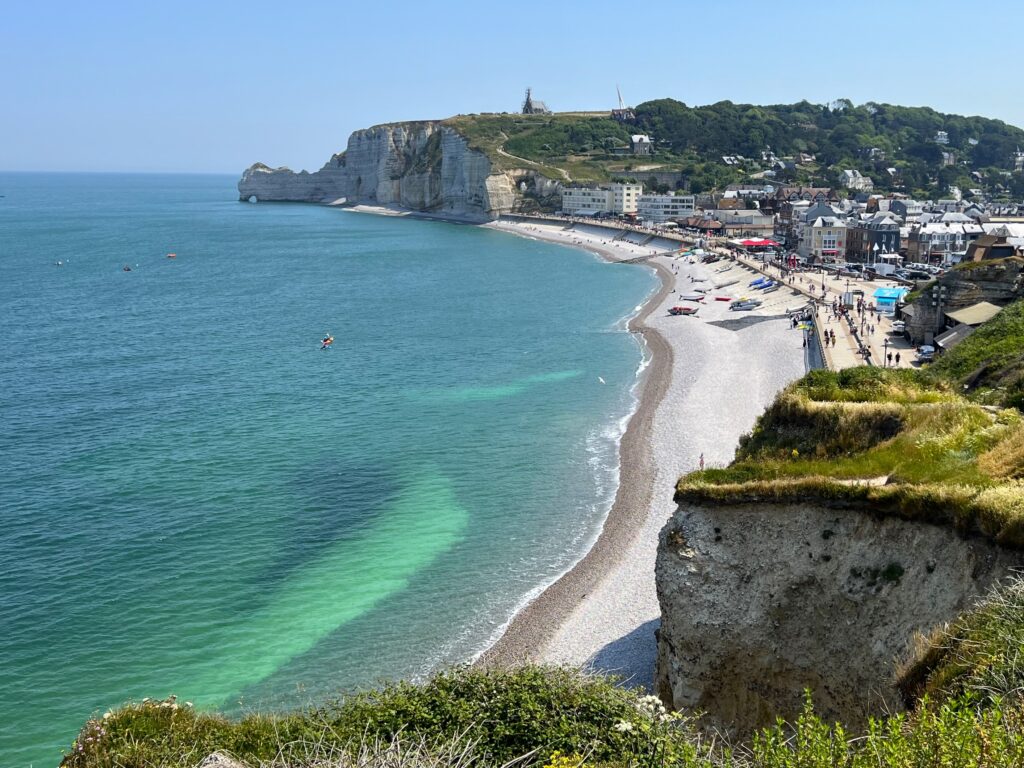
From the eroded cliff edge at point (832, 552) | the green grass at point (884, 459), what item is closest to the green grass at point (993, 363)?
the green grass at point (884, 459)

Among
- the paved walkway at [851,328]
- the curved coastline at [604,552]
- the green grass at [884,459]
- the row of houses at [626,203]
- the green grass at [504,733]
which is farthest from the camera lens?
the row of houses at [626,203]

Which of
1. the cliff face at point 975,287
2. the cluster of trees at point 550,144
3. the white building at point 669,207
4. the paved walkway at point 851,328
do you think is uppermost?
the cluster of trees at point 550,144

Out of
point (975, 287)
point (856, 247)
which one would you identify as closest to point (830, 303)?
point (975, 287)

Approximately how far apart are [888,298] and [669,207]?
3508 inches

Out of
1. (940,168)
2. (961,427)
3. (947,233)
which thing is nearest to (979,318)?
(961,427)

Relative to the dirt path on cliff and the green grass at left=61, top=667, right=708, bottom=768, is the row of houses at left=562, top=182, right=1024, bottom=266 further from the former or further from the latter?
the green grass at left=61, top=667, right=708, bottom=768

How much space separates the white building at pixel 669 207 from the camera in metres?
151

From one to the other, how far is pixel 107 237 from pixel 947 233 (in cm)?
12690

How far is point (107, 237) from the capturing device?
475 feet

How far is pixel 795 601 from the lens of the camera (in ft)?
54.9

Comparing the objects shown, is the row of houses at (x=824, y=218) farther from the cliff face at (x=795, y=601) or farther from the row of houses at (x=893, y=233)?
the cliff face at (x=795, y=601)

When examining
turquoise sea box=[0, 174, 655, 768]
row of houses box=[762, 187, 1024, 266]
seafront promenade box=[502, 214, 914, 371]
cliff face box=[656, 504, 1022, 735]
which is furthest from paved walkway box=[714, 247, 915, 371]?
cliff face box=[656, 504, 1022, 735]

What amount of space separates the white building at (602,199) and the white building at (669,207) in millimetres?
4362

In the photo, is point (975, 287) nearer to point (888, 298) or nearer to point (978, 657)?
point (888, 298)
